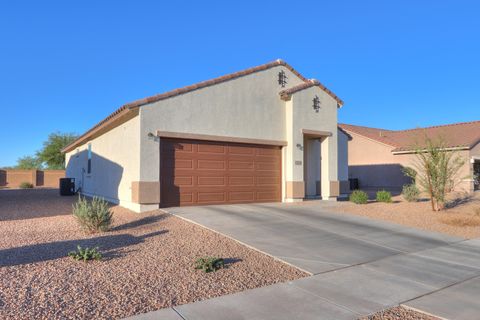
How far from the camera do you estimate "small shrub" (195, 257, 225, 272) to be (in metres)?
6.51

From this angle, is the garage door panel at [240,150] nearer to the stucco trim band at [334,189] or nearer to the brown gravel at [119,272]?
the stucco trim band at [334,189]

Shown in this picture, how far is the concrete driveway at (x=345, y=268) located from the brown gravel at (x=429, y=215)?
34.6 inches

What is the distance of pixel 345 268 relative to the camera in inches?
276

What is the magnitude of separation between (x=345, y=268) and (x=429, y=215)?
26.7ft

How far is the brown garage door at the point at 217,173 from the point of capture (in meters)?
13.7

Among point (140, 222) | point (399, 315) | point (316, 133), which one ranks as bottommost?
point (399, 315)

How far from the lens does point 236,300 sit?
17.3ft

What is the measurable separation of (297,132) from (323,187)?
10.0ft

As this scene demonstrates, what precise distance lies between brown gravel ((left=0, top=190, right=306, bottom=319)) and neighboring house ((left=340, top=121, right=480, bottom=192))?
22.7 m

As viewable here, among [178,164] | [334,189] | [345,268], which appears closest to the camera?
[345,268]

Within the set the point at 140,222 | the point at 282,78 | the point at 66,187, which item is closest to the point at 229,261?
the point at 140,222

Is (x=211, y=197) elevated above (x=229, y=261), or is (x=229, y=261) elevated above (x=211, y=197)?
(x=211, y=197)

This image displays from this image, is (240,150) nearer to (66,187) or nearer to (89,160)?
(89,160)

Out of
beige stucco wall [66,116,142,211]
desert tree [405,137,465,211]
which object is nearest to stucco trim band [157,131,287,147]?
beige stucco wall [66,116,142,211]
